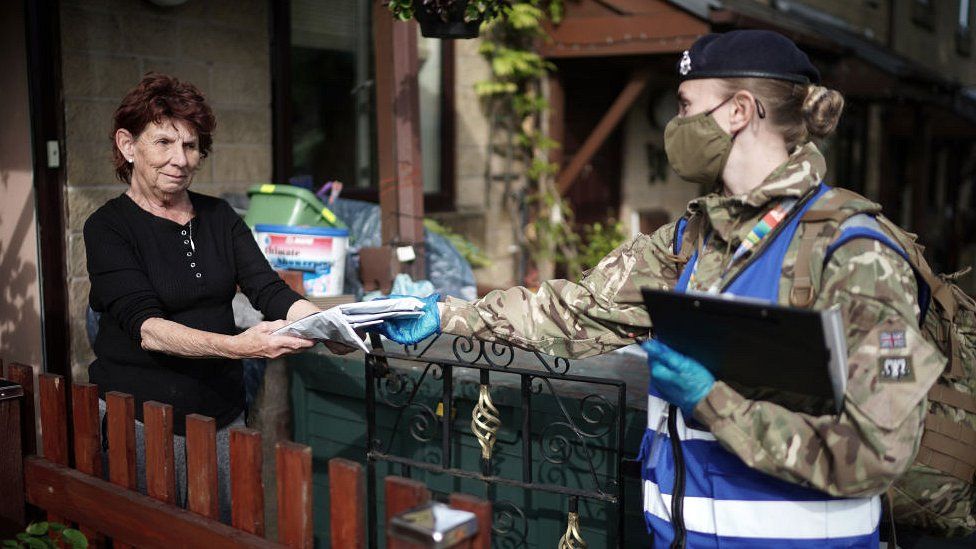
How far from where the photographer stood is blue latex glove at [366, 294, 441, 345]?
98.1 inches

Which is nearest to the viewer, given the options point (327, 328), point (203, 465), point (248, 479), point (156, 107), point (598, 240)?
point (248, 479)

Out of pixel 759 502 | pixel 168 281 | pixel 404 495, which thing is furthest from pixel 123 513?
pixel 759 502

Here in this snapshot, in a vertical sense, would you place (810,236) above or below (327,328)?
above

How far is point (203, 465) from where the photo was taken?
7.16 ft

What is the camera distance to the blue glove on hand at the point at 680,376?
1.75 m

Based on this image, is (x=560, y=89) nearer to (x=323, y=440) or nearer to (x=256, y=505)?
(x=323, y=440)

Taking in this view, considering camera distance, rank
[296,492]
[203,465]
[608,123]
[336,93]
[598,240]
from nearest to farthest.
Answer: [296,492] → [203,465] → [336,93] → [608,123] → [598,240]

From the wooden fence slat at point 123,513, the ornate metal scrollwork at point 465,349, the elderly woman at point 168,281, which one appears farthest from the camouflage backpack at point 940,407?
the elderly woman at point 168,281

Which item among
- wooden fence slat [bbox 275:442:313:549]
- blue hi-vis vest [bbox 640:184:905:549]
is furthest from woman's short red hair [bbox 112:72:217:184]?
blue hi-vis vest [bbox 640:184:905:549]

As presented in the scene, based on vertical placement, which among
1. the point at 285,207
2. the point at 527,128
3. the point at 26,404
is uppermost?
the point at 527,128

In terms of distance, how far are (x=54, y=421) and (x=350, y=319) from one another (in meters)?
0.87

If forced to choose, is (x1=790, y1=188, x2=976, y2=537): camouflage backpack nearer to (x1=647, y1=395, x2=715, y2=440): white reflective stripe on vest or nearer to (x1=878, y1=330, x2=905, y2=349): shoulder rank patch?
(x1=878, y1=330, x2=905, y2=349): shoulder rank patch

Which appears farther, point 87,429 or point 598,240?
point 598,240

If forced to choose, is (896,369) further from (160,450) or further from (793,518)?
(160,450)
